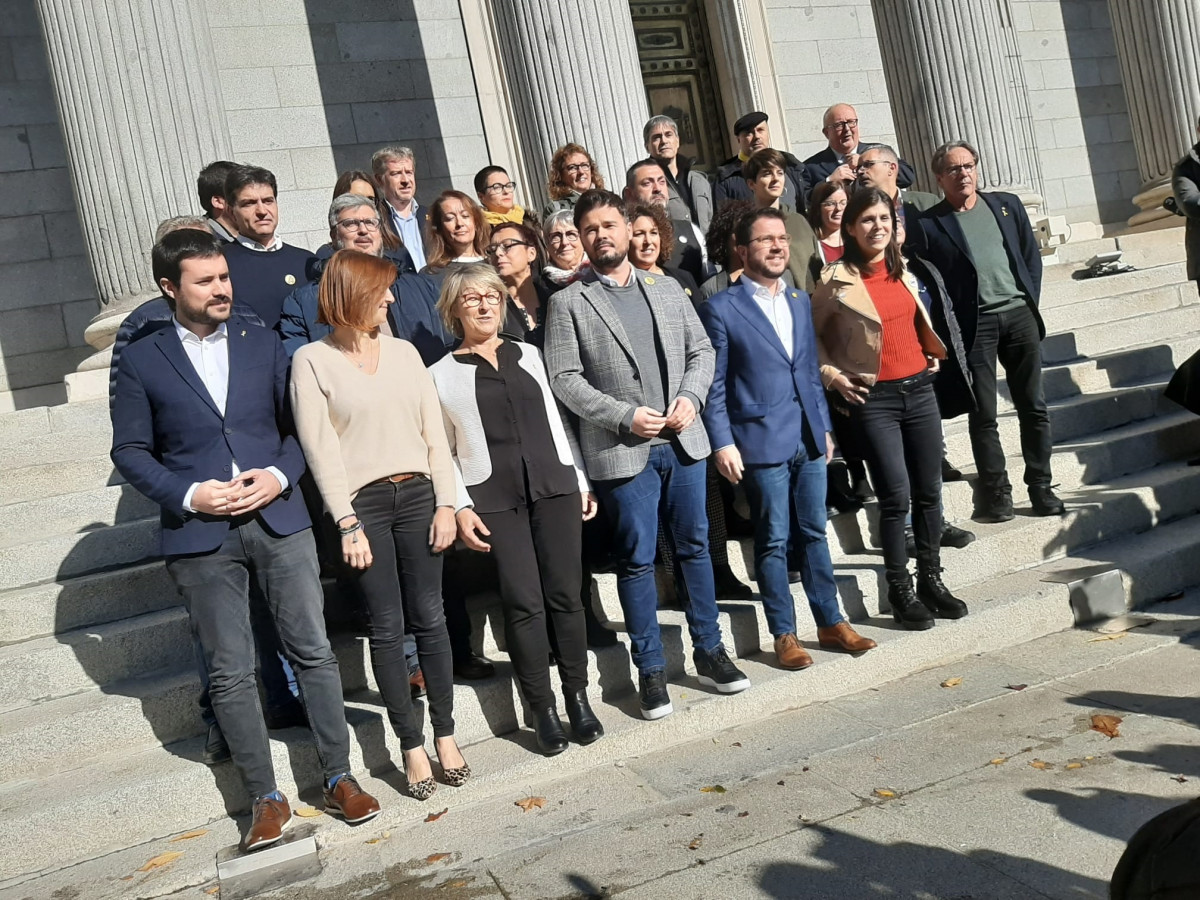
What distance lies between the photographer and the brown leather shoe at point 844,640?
536 cm

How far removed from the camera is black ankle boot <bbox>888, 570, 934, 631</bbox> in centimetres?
554

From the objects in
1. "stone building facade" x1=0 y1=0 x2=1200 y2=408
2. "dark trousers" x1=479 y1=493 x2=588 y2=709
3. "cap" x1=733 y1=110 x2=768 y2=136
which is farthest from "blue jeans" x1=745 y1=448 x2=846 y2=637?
"stone building facade" x1=0 y1=0 x2=1200 y2=408

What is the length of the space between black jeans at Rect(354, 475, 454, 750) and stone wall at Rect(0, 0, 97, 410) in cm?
659

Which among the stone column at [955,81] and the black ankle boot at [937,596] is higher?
the stone column at [955,81]

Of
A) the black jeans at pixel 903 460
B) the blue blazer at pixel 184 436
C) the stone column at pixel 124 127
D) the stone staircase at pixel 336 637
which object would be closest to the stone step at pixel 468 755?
the stone staircase at pixel 336 637

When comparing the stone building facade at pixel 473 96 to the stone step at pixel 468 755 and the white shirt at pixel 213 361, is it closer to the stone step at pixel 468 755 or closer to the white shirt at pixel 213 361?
the white shirt at pixel 213 361

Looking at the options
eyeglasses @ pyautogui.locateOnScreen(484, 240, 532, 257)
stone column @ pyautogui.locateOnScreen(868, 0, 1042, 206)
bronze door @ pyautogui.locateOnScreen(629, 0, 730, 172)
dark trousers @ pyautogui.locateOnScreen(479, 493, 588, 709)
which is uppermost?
bronze door @ pyautogui.locateOnScreen(629, 0, 730, 172)

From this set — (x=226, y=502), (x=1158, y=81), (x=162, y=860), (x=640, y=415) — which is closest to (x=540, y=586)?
(x=640, y=415)

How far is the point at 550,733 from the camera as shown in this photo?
467 cm

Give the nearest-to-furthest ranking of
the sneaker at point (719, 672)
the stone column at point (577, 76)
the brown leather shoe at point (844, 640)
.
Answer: the sneaker at point (719, 672), the brown leather shoe at point (844, 640), the stone column at point (577, 76)

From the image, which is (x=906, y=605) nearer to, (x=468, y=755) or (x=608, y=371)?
(x=608, y=371)

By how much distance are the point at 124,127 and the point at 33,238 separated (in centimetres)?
265

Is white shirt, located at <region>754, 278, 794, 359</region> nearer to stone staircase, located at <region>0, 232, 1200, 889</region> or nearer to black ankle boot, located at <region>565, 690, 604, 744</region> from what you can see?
stone staircase, located at <region>0, 232, 1200, 889</region>

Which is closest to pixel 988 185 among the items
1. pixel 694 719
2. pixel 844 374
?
pixel 844 374
